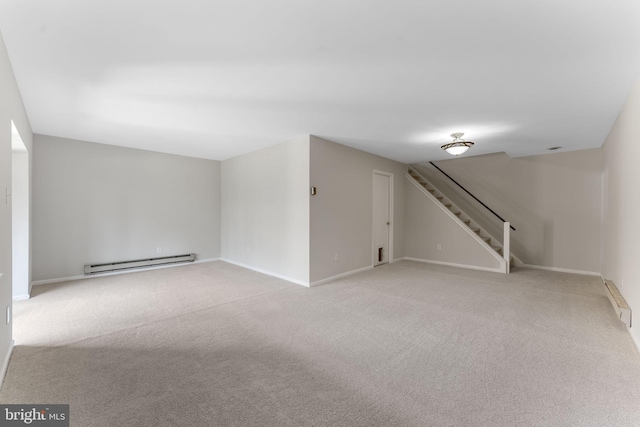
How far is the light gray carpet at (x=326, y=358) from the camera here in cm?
170

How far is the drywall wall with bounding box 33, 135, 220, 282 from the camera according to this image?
15.1ft

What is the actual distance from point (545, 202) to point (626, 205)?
3.09 meters

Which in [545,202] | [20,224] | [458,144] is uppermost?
[458,144]

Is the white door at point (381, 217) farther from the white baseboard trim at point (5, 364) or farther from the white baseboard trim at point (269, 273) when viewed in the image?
the white baseboard trim at point (5, 364)

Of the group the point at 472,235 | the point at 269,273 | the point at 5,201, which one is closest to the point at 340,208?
the point at 269,273

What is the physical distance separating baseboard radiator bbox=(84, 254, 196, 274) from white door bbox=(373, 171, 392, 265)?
13.9 ft

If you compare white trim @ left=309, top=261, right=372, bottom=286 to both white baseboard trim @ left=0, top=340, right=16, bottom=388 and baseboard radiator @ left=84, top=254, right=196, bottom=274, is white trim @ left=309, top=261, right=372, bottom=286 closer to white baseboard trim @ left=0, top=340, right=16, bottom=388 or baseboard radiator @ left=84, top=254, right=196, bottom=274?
white baseboard trim @ left=0, top=340, right=16, bottom=388

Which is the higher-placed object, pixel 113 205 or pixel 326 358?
pixel 113 205

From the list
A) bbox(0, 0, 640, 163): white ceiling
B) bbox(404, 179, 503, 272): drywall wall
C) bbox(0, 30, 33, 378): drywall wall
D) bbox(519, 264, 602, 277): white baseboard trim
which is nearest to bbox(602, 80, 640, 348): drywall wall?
bbox(0, 0, 640, 163): white ceiling

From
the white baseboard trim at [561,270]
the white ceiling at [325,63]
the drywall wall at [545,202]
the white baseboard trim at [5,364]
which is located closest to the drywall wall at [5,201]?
the white baseboard trim at [5,364]

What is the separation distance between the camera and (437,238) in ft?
21.4

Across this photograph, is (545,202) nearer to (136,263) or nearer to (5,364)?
(5,364)

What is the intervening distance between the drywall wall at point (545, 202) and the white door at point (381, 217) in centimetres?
226

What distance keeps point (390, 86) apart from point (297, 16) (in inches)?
50.1
